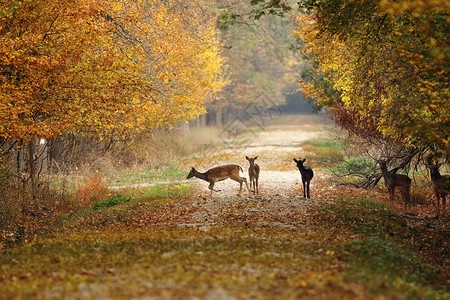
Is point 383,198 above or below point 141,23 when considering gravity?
below

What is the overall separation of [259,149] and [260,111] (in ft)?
140

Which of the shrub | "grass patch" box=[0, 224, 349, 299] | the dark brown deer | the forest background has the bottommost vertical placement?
the shrub

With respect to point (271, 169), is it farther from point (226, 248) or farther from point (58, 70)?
point (226, 248)

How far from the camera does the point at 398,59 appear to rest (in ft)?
37.9

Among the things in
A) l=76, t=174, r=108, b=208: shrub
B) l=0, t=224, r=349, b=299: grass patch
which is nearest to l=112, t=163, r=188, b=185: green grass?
l=76, t=174, r=108, b=208: shrub

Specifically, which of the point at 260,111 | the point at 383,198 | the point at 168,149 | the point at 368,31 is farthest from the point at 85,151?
the point at 260,111

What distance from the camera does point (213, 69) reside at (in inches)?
1138

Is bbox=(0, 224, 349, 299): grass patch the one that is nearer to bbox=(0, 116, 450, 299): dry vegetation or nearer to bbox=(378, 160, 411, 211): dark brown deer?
bbox=(0, 116, 450, 299): dry vegetation

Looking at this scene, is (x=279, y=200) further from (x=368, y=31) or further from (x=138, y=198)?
(x=368, y=31)

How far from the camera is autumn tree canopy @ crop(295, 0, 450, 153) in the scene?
29.2 feet

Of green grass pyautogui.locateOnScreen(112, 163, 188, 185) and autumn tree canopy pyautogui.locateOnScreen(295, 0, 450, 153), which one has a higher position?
autumn tree canopy pyautogui.locateOnScreen(295, 0, 450, 153)

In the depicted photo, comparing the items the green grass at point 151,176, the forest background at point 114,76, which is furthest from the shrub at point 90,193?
the green grass at point 151,176

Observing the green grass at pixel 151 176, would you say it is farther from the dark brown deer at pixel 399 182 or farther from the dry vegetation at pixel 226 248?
the dark brown deer at pixel 399 182

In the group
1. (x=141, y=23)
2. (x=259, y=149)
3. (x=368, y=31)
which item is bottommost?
(x=259, y=149)
